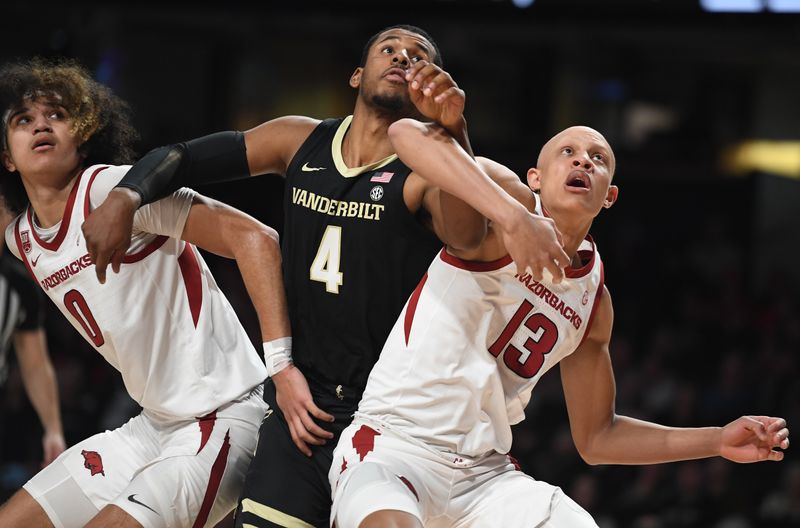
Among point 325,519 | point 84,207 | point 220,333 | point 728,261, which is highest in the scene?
point 728,261

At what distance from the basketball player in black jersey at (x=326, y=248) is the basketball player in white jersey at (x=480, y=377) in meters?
0.19

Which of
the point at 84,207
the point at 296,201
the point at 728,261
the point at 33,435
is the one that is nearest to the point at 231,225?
the point at 296,201

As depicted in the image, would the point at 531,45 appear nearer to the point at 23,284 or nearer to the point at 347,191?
the point at 23,284

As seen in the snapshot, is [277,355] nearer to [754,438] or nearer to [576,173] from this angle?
[576,173]

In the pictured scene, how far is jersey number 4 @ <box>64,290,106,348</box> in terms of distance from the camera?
4.11 metres

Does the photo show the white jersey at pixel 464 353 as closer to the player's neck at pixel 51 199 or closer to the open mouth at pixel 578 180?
the open mouth at pixel 578 180

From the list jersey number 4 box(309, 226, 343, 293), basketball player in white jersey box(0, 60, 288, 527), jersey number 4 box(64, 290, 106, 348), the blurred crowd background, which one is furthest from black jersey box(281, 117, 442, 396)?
the blurred crowd background

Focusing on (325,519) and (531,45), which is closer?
(325,519)

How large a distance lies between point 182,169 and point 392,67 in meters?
0.87

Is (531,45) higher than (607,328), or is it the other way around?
(531,45)

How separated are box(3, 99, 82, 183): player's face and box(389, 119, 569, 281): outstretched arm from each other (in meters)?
1.50

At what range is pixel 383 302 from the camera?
12.9ft

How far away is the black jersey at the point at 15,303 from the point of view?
670 cm

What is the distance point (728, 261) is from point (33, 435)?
24.0ft
